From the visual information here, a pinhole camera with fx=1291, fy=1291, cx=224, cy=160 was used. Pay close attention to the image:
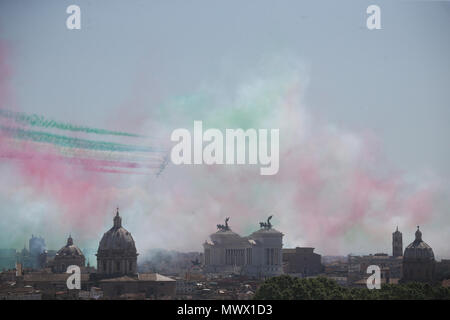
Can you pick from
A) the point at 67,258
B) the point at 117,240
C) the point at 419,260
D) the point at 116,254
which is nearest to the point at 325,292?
the point at 116,254

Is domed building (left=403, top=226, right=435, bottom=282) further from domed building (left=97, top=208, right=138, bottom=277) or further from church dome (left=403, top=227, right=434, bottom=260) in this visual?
domed building (left=97, top=208, right=138, bottom=277)

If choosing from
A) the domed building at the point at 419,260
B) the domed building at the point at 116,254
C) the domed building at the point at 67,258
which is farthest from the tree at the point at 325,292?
the domed building at the point at 67,258

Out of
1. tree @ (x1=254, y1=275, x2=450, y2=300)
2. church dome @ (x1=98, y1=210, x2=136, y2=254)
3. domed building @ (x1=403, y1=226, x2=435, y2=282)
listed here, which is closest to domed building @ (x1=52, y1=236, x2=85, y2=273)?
church dome @ (x1=98, y1=210, x2=136, y2=254)

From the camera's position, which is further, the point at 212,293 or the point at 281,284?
the point at 212,293

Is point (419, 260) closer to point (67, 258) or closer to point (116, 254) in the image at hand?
point (116, 254)

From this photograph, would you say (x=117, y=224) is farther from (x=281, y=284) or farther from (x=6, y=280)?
(x=281, y=284)
